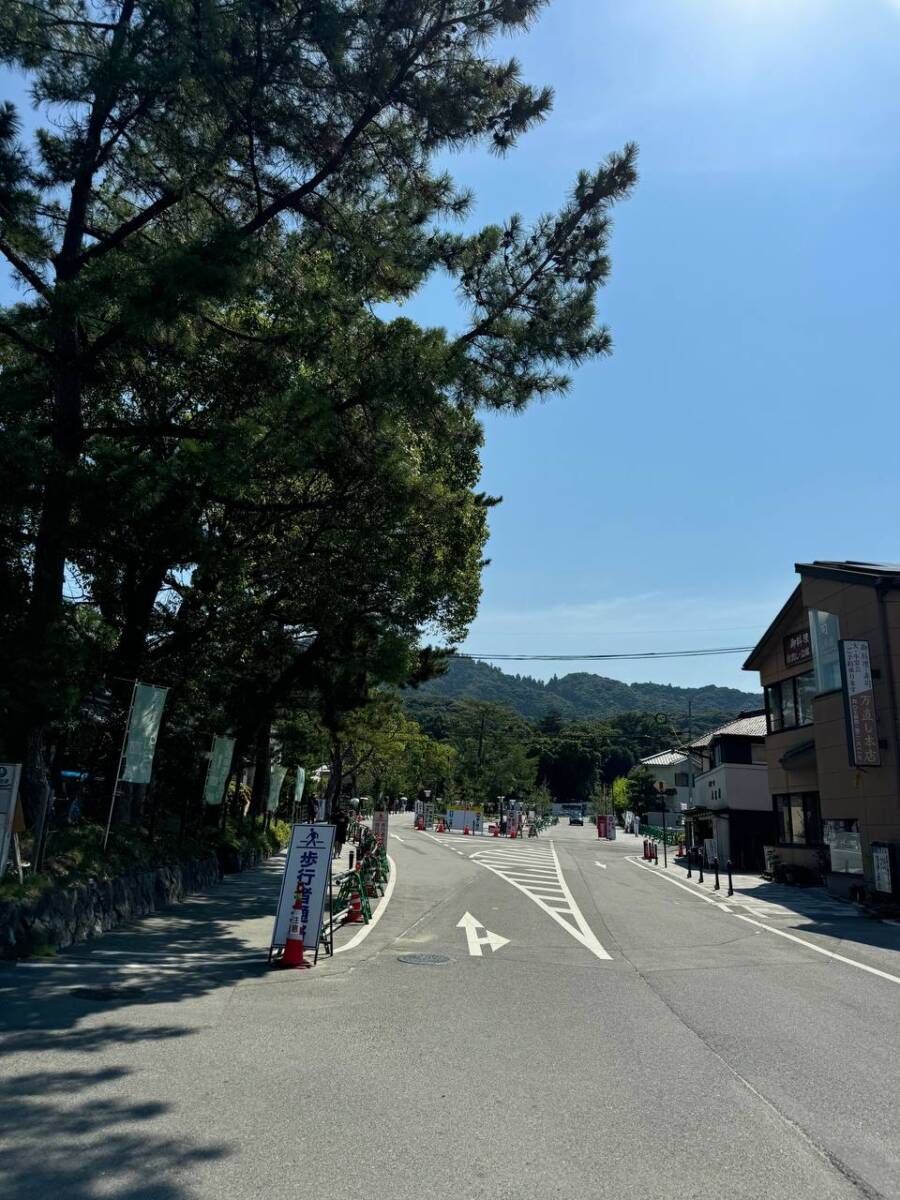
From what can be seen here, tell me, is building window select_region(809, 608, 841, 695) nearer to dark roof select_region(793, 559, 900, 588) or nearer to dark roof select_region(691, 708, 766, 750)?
dark roof select_region(793, 559, 900, 588)

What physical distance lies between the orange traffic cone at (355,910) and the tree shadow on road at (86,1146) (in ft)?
28.1

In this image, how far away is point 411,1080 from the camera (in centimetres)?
554

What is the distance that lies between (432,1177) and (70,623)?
36.6ft

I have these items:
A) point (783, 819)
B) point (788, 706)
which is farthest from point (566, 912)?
point (788, 706)

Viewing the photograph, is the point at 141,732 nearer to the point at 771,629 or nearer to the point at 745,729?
the point at 771,629

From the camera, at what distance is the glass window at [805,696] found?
26422 mm

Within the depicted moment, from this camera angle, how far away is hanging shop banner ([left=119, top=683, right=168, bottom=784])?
44.2 ft

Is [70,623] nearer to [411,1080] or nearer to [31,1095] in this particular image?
[31,1095]

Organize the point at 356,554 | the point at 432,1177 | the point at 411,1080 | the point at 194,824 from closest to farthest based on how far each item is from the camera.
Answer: the point at 432,1177 → the point at 411,1080 → the point at 356,554 → the point at 194,824

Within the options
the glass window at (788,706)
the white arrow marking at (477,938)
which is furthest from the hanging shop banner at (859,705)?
the white arrow marking at (477,938)

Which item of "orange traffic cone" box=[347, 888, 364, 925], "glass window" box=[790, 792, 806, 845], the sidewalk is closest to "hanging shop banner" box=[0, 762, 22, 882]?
"orange traffic cone" box=[347, 888, 364, 925]

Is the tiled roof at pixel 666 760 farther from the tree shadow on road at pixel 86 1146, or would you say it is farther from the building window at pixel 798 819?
the tree shadow on road at pixel 86 1146

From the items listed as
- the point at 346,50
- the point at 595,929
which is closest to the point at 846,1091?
the point at 595,929

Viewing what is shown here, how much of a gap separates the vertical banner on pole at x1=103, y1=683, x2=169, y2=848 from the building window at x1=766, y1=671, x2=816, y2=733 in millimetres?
20670
